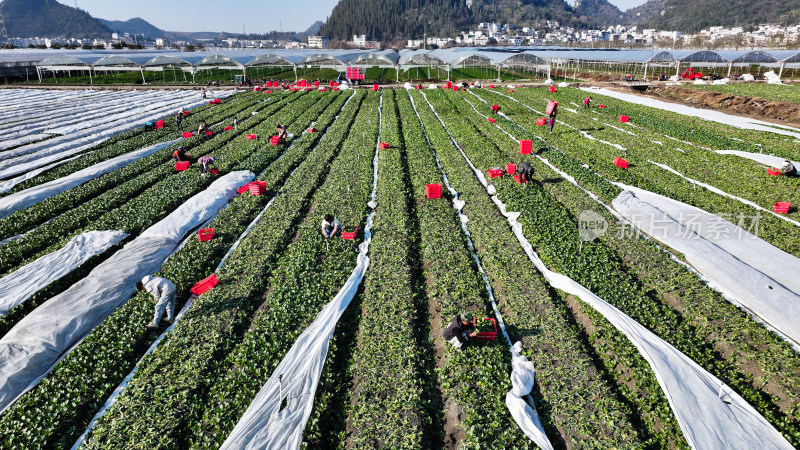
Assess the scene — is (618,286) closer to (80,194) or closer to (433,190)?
Result: (433,190)

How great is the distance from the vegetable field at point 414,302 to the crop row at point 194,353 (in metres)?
0.05

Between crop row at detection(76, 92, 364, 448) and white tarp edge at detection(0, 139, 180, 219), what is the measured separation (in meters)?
10.8

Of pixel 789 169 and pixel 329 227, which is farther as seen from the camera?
pixel 789 169

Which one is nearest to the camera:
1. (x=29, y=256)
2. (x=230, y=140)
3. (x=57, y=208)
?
(x=29, y=256)

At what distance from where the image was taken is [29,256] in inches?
551

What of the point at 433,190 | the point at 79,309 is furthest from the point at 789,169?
the point at 79,309

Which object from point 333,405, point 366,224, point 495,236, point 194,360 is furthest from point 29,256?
point 495,236

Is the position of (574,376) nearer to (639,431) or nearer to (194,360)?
(639,431)

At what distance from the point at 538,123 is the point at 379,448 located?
27.7 metres

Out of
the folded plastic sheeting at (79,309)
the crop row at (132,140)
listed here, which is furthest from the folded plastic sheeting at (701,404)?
the crop row at (132,140)

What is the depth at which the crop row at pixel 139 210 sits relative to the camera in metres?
12.1

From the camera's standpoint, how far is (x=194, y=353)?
9438 mm

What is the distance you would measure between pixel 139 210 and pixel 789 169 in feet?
93.0

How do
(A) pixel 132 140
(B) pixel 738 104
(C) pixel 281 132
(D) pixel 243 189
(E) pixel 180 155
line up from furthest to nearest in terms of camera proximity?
(B) pixel 738 104 → (A) pixel 132 140 → (C) pixel 281 132 → (E) pixel 180 155 → (D) pixel 243 189
